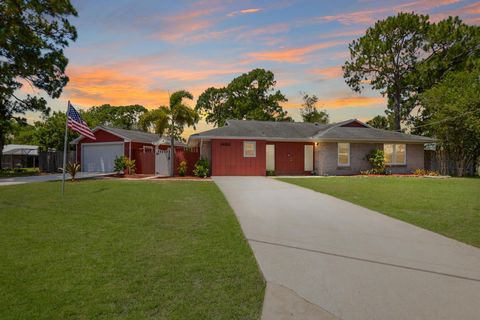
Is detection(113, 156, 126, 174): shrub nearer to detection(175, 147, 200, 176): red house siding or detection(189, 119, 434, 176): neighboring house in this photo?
detection(175, 147, 200, 176): red house siding

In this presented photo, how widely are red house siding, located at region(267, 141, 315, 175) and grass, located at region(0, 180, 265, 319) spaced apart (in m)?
15.5

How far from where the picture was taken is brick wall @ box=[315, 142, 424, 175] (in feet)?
78.5

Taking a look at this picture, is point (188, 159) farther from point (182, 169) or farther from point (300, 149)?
point (300, 149)

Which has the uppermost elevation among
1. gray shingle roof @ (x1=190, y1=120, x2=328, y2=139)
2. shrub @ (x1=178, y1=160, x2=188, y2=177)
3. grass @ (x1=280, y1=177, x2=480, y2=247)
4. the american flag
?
gray shingle roof @ (x1=190, y1=120, x2=328, y2=139)

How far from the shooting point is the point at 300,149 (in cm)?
2466

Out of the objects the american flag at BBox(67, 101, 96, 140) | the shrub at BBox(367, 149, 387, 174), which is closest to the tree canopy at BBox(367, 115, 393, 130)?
the shrub at BBox(367, 149, 387, 174)

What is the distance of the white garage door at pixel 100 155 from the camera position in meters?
27.4

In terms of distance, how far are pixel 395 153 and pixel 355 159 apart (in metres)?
3.36

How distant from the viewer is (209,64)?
16312 mm

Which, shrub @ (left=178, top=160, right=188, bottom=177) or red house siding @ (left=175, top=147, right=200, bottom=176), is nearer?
shrub @ (left=178, top=160, right=188, bottom=177)

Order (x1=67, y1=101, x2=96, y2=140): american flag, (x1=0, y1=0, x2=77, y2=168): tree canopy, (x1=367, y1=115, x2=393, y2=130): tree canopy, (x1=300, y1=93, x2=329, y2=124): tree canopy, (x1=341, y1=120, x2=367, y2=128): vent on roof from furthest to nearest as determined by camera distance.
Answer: (x1=300, y1=93, x2=329, y2=124): tree canopy
(x1=367, y1=115, x2=393, y2=130): tree canopy
(x1=341, y1=120, x2=367, y2=128): vent on roof
(x1=0, y1=0, x2=77, y2=168): tree canopy
(x1=67, y1=101, x2=96, y2=140): american flag

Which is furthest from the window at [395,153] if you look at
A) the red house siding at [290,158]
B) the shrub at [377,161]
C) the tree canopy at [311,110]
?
the tree canopy at [311,110]

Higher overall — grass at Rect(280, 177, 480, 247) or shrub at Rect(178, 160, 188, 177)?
shrub at Rect(178, 160, 188, 177)

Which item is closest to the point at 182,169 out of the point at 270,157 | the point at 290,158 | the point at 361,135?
the point at 270,157
